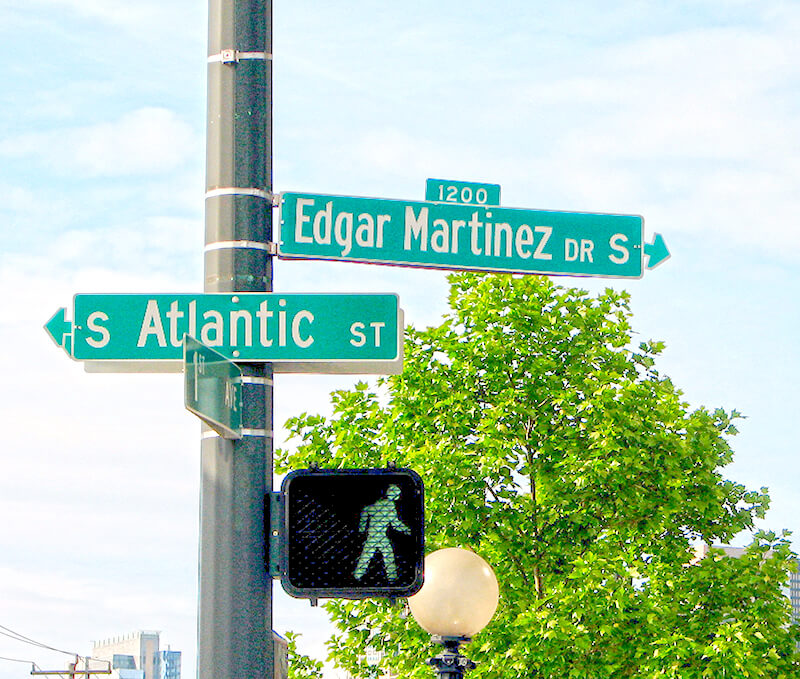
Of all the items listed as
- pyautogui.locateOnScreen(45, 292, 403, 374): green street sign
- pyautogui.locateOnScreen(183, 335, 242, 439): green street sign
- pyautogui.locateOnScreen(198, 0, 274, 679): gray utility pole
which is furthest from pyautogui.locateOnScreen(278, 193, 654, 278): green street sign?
pyautogui.locateOnScreen(183, 335, 242, 439): green street sign

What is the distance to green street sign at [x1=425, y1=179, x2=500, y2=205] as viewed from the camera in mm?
6617

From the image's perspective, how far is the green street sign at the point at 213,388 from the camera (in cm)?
483

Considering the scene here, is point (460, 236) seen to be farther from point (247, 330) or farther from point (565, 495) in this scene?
point (565, 495)

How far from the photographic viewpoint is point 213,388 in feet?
16.6

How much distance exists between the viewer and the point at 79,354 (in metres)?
5.50

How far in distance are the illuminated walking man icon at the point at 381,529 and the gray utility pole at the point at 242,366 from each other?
436 millimetres

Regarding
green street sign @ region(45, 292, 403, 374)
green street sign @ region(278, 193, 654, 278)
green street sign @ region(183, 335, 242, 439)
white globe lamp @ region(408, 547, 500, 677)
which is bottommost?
white globe lamp @ region(408, 547, 500, 677)

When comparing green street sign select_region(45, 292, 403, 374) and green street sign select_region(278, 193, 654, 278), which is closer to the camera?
green street sign select_region(45, 292, 403, 374)

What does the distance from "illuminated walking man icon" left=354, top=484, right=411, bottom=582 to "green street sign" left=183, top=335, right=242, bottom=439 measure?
26.4 inches

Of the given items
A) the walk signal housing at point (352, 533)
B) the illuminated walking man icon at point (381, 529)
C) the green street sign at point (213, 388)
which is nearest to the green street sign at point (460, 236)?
the green street sign at point (213, 388)

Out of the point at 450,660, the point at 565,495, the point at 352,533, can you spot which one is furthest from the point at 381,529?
the point at 565,495

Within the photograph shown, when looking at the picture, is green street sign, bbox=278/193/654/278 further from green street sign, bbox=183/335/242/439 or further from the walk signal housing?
the walk signal housing

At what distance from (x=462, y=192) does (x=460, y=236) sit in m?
0.65

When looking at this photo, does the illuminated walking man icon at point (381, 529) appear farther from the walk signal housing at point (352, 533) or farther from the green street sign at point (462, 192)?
the green street sign at point (462, 192)
